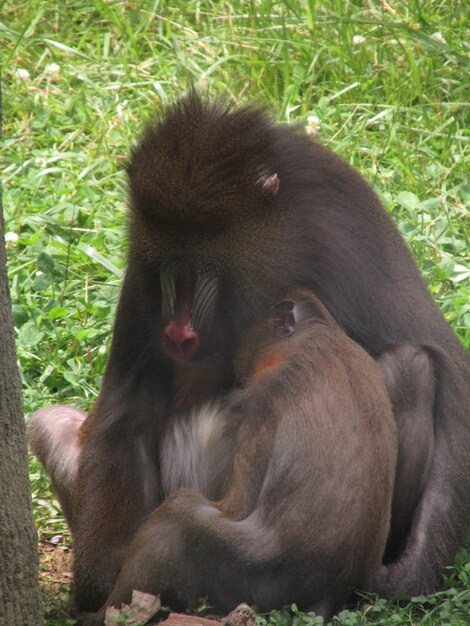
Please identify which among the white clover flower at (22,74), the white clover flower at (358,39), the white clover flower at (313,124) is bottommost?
the white clover flower at (313,124)

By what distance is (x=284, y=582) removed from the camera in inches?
159

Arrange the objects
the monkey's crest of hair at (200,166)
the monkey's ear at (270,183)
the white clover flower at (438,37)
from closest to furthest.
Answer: the monkey's crest of hair at (200,166), the monkey's ear at (270,183), the white clover flower at (438,37)

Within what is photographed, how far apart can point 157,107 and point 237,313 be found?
2.70 meters

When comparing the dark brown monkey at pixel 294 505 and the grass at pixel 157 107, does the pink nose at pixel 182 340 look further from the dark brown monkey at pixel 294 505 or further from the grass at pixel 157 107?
the grass at pixel 157 107

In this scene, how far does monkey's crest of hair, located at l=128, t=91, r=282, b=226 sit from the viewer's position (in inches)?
168

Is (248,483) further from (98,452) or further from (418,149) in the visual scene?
(418,149)

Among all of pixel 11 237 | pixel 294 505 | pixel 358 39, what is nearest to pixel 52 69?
pixel 11 237

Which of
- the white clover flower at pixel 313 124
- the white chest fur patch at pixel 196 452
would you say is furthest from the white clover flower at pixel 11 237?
the white chest fur patch at pixel 196 452

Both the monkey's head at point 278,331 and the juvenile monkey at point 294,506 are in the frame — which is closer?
the juvenile monkey at point 294,506

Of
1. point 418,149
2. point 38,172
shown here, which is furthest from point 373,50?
point 38,172

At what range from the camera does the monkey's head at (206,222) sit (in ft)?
14.0

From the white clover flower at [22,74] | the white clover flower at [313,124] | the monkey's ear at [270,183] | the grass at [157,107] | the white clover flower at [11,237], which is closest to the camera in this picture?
the monkey's ear at [270,183]

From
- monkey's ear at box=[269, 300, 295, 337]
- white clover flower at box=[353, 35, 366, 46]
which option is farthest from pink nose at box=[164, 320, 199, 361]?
white clover flower at box=[353, 35, 366, 46]

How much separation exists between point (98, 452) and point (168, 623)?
0.94m
